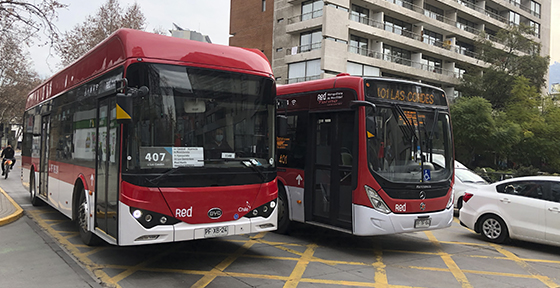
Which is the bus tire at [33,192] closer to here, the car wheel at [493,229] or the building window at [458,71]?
the car wheel at [493,229]

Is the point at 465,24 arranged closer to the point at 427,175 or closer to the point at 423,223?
the point at 427,175

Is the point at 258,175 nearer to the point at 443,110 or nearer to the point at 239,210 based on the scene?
the point at 239,210

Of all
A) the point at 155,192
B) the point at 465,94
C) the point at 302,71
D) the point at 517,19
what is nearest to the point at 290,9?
the point at 302,71

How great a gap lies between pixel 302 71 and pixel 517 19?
35.8m

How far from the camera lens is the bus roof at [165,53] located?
6.44m

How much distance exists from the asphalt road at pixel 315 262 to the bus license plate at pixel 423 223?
1.90ft

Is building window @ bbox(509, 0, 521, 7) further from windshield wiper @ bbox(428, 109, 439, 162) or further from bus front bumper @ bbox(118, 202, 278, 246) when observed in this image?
bus front bumper @ bbox(118, 202, 278, 246)

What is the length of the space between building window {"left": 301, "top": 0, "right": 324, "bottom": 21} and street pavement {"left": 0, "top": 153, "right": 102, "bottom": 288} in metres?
32.1

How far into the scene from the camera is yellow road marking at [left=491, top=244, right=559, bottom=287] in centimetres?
697

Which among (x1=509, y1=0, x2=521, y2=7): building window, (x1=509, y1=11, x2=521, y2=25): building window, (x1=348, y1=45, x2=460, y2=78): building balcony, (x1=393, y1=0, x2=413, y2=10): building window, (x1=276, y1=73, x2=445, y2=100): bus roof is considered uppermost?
(x1=509, y1=0, x2=521, y2=7): building window

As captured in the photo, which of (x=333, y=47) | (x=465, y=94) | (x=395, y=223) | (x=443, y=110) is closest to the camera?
(x=395, y=223)

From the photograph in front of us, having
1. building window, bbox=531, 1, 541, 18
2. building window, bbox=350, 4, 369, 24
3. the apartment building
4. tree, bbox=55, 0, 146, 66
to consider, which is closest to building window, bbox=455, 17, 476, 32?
the apartment building

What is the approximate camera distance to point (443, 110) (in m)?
9.13

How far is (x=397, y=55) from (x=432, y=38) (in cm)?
711
